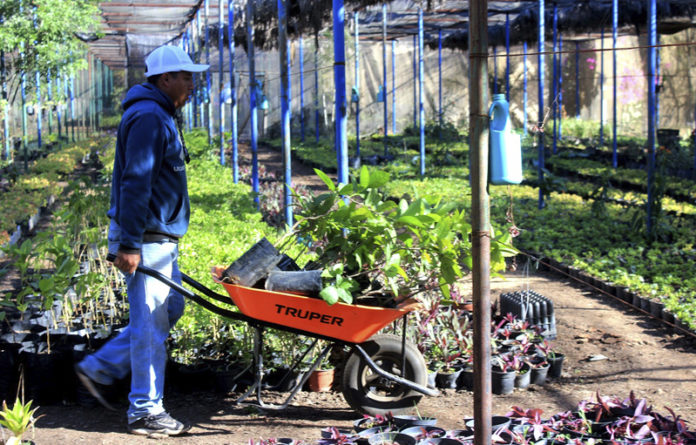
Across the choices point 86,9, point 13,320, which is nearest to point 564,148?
point 86,9

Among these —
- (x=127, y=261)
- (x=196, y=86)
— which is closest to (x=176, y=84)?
(x=127, y=261)

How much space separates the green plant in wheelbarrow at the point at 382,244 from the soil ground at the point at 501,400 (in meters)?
0.70

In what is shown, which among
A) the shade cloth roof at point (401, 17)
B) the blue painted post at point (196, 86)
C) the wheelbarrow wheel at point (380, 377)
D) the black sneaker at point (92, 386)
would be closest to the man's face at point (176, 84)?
the black sneaker at point (92, 386)

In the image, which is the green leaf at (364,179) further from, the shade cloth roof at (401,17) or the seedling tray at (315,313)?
the shade cloth roof at (401,17)

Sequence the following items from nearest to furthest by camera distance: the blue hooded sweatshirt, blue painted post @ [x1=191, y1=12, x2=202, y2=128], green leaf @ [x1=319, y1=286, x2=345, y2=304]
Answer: green leaf @ [x1=319, y1=286, x2=345, y2=304] → the blue hooded sweatshirt → blue painted post @ [x1=191, y1=12, x2=202, y2=128]

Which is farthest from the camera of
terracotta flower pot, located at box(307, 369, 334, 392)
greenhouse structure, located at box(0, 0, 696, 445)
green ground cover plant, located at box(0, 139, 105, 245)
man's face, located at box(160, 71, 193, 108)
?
green ground cover plant, located at box(0, 139, 105, 245)

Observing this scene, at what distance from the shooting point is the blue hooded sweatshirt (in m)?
3.33

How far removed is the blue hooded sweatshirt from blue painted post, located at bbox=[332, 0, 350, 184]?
1998 mm

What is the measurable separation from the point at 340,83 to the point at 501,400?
8.57 feet

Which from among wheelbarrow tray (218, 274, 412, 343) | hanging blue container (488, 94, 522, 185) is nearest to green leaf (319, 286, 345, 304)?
wheelbarrow tray (218, 274, 412, 343)

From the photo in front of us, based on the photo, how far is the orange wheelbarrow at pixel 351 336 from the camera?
3400 millimetres

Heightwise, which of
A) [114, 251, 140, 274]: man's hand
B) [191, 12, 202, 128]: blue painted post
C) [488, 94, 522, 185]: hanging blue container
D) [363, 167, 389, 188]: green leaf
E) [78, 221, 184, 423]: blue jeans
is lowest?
[78, 221, 184, 423]: blue jeans

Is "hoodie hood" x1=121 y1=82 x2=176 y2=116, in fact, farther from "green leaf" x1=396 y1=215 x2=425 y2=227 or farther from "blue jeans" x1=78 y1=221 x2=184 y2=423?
"green leaf" x1=396 y1=215 x2=425 y2=227

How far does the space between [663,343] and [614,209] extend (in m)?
5.07
